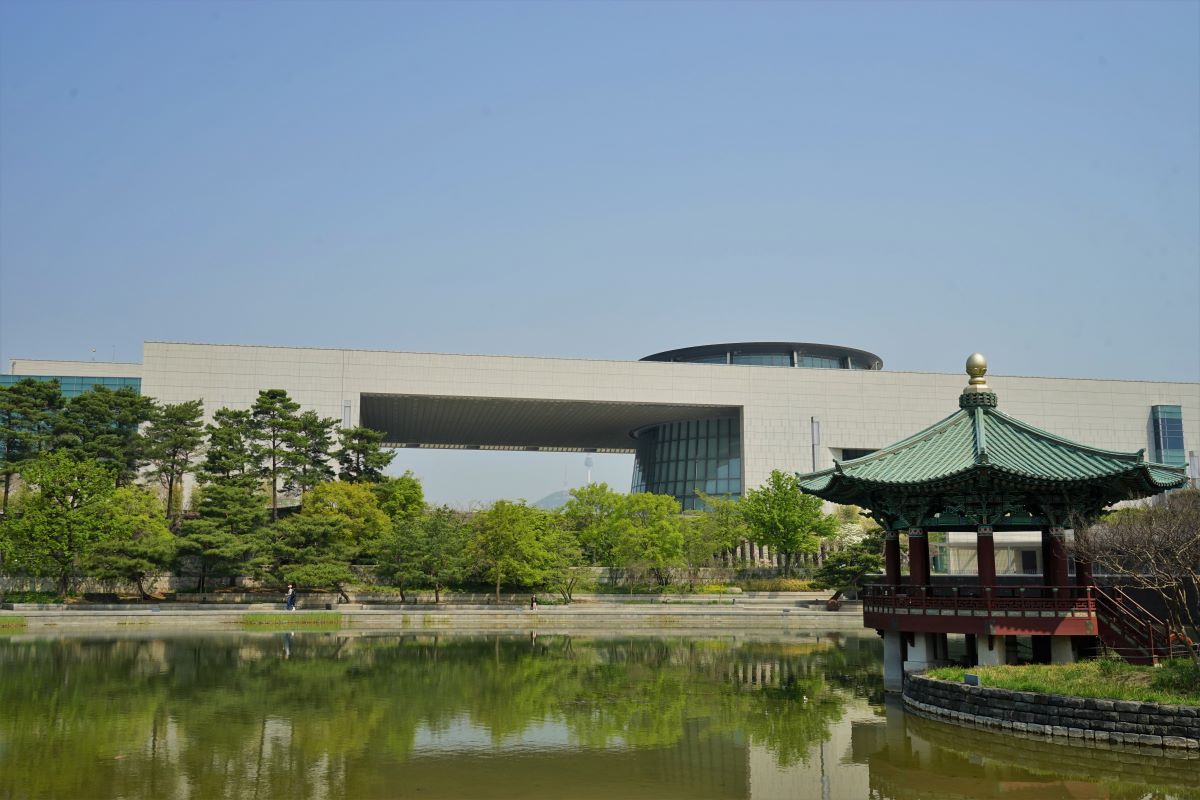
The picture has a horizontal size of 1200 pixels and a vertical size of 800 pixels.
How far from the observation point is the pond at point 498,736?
14797 millimetres

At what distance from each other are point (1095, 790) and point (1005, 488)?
25.4 ft

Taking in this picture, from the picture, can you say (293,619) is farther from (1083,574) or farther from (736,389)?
(736,389)

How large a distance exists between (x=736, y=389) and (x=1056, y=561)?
169 feet

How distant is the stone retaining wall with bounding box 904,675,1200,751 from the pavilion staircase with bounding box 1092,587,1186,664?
3.42 meters

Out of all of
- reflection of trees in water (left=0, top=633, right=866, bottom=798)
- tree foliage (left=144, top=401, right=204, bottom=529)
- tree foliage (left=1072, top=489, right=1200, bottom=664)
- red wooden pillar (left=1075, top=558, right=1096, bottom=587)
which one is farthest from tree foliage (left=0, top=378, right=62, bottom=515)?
tree foliage (left=1072, top=489, right=1200, bottom=664)

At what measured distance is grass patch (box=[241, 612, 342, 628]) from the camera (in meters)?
41.6

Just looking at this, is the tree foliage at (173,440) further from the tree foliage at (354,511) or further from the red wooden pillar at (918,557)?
the red wooden pillar at (918,557)

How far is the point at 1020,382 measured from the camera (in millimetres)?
75438

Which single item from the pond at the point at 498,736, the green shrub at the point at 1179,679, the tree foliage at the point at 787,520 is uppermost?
the tree foliage at the point at 787,520

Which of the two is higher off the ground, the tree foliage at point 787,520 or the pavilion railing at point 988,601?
the tree foliage at point 787,520

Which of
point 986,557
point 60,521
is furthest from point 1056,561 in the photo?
point 60,521

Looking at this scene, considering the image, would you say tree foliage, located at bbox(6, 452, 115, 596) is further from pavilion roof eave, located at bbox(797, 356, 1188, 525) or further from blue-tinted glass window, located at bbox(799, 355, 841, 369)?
blue-tinted glass window, located at bbox(799, 355, 841, 369)

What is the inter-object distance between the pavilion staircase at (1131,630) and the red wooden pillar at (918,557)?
3496 millimetres

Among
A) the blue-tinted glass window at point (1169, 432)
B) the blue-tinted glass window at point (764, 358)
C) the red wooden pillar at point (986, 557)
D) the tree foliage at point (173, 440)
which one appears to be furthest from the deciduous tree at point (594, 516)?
the blue-tinted glass window at point (1169, 432)
